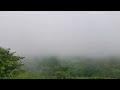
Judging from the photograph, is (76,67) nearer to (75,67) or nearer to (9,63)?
(75,67)

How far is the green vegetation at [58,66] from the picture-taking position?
273 inches

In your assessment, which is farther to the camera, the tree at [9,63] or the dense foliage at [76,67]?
the tree at [9,63]

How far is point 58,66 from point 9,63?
1429mm

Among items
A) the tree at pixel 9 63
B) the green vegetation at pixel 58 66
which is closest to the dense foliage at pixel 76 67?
the green vegetation at pixel 58 66

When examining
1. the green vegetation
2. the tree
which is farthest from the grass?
the tree

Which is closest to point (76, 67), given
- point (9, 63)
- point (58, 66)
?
point (58, 66)

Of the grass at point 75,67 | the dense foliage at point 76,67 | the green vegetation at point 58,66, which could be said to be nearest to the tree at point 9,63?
the green vegetation at point 58,66

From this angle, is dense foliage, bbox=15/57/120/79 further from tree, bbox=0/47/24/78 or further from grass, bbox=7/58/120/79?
tree, bbox=0/47/24/78

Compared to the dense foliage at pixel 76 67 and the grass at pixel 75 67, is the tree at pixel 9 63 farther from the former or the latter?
the dense foliage at pixel 76 67

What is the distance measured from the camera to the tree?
23.3 ft
